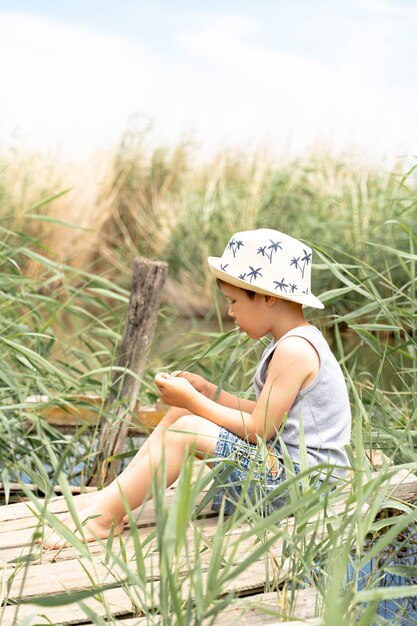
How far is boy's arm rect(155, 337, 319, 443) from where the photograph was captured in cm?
240

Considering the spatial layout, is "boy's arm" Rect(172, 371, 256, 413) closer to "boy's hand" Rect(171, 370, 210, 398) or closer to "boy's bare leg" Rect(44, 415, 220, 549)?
"boy's hand" Rect(171, 370, 210, 398)

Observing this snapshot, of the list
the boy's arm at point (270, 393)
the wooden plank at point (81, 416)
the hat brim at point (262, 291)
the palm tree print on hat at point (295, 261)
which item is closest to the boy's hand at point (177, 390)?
the boy's arm at point (270, 393)

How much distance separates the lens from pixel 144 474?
243cm

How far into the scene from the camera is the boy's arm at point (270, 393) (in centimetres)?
240

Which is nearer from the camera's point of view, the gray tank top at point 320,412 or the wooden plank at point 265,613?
the wooden plank at point 265,613

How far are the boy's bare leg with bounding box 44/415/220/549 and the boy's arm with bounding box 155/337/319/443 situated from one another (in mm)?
41

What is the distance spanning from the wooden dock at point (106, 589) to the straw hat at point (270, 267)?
57cm

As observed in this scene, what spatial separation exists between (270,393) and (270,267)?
319 mm

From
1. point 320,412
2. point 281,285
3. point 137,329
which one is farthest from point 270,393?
point 137,329

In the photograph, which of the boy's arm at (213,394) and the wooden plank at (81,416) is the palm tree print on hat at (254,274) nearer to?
the boy's arm at (213,394)

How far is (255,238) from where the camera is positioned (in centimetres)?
249

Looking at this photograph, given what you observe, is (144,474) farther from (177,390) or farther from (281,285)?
(281,285)

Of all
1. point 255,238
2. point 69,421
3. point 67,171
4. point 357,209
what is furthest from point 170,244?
point 255,238

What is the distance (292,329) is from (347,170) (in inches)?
321
